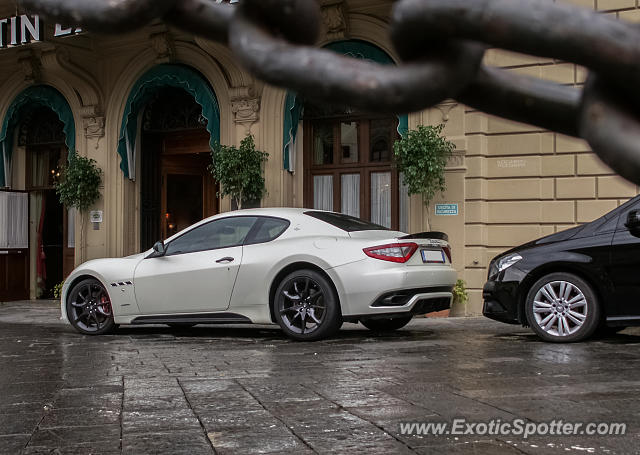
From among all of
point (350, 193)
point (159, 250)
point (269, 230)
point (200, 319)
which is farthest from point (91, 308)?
point (350, 193)

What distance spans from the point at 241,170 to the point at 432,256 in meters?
6.18

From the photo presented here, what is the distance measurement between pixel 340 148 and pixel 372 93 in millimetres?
14054

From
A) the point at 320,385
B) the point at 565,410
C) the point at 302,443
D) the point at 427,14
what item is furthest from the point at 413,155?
the point at 427,14

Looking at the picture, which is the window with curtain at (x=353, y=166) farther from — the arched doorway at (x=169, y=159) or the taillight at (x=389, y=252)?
Answer: the taillight at (x=389, y=252)

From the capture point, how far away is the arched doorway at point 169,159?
16.7 m

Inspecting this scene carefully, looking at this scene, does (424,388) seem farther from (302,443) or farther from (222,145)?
(222,145)

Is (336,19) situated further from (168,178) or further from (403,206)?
(168,178)

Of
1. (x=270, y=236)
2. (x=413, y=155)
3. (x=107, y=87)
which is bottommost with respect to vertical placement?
(x=270, y=236)

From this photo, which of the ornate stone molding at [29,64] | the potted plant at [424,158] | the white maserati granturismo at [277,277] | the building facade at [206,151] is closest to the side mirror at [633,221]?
the white maserati granturismo at [277,277]

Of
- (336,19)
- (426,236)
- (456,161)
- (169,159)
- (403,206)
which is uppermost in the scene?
(336,19)

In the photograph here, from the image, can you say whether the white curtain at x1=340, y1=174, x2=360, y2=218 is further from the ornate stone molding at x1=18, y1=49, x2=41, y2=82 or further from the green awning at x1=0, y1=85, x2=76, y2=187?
the ornate stone molding at x1=18, y1=49, x2=41, y2=82

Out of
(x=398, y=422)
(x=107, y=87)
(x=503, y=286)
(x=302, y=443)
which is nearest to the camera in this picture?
(x=302, y=443)

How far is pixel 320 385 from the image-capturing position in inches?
228

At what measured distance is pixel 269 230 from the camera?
9492 mm
